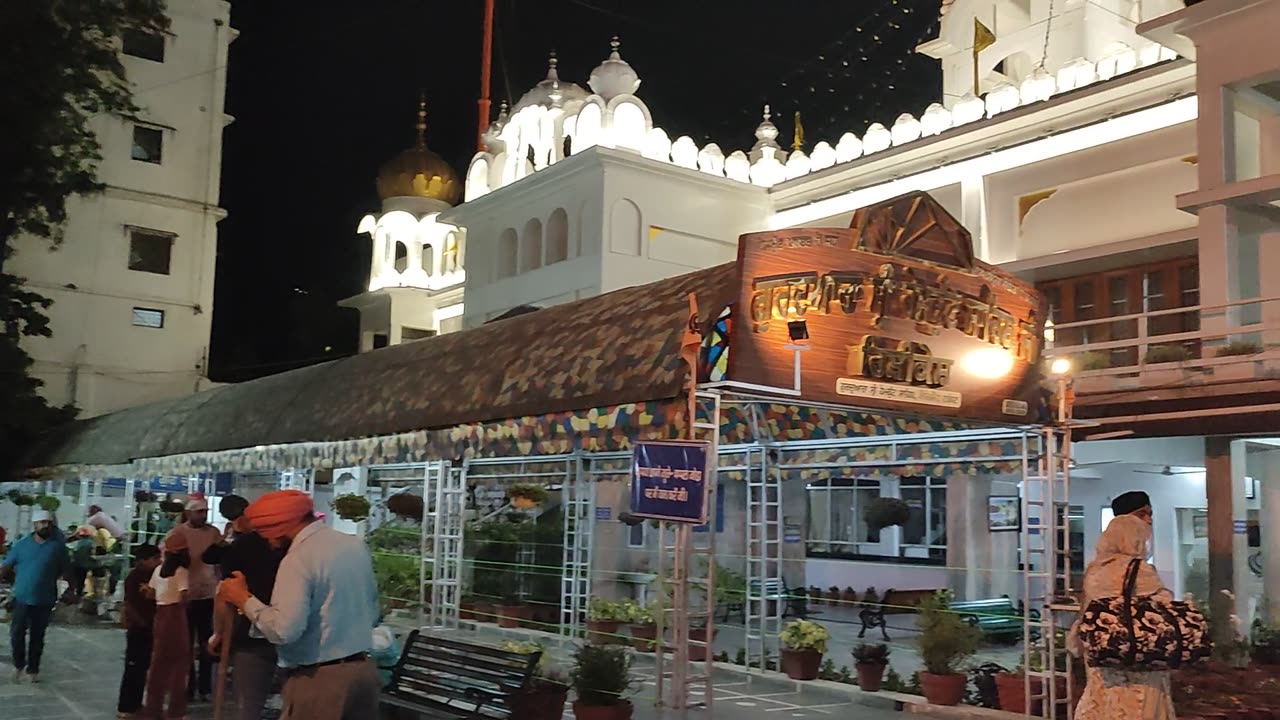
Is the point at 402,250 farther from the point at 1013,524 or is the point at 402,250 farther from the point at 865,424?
the point at 865,424

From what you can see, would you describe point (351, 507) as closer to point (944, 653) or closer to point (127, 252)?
point (944, 653)

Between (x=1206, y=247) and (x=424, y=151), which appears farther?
(x=424, y=151)

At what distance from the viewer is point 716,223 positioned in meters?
23.0

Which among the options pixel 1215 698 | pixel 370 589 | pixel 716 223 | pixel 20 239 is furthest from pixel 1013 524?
pixel 20 239

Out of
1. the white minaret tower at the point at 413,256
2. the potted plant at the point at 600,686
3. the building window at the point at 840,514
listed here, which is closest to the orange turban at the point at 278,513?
the potted plant at the point at 600,686

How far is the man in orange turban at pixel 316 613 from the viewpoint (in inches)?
195

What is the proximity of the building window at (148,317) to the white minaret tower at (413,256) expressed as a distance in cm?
544

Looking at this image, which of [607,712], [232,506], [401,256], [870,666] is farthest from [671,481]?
[401,256]

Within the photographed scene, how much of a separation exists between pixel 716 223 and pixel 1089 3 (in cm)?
839

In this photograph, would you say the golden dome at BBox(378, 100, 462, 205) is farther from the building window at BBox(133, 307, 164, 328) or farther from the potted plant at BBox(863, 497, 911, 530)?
the potted plant at BBox(863, 497, 911, 530)

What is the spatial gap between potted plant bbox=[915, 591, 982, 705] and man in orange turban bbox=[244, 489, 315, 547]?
7093 mm

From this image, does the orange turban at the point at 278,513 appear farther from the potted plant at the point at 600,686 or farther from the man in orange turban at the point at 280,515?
the potted plant at the point at 600,686

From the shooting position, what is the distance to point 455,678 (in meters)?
8.33

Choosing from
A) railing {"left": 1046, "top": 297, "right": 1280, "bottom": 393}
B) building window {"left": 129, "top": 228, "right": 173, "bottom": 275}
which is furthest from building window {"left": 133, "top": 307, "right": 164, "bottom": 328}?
railing {"left": 1046, "top": 297, "right": 1280, "bottom": 393}
